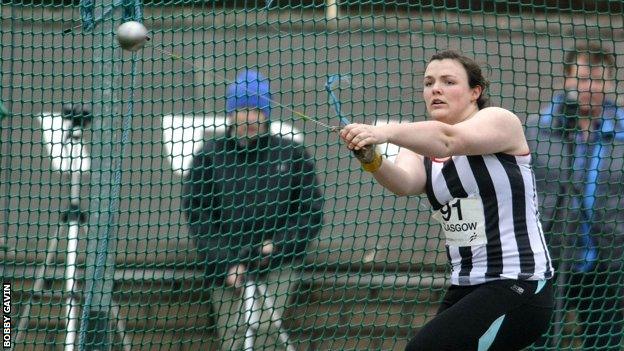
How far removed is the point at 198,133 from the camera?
6.38m

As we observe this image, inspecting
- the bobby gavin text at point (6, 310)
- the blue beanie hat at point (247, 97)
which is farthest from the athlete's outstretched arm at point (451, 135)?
the bobby gavin text at point (6, 310)

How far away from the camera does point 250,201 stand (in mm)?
5707

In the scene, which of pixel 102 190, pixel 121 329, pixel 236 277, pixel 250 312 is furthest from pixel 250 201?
pixel 121 329

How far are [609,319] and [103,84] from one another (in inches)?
111

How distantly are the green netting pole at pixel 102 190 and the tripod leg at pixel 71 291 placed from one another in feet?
0.34

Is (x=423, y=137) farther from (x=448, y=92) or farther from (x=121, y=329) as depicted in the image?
(x=121, y=329)

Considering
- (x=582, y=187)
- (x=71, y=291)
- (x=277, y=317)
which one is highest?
(x=582, y=187)

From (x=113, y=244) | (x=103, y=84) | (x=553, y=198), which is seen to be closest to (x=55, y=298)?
(x=113, y=244)

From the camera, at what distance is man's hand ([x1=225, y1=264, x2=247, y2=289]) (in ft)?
18.3

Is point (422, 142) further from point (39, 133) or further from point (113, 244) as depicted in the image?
point (39, 133)

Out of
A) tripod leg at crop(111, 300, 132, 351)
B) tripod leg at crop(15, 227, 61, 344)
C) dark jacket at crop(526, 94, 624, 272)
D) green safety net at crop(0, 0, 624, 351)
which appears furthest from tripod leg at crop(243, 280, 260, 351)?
dark jacket at crop(526, 94, 624, 272)

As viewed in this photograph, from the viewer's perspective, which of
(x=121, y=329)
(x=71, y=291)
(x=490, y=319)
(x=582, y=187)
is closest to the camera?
(x=490, y=319)

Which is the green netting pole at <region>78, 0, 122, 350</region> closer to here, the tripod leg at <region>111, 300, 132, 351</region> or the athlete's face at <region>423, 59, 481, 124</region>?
the tripod leg at <region>111, 300, 132, 351</region>

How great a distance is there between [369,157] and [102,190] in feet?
5.81
